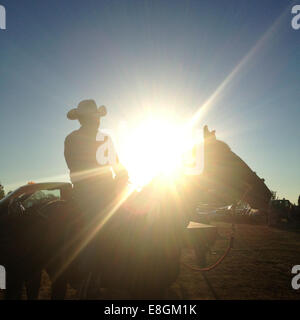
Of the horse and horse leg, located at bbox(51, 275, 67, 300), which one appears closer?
the horse

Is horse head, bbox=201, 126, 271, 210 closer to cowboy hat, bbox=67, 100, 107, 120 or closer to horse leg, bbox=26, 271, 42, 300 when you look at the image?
cowboy hat, bbox=67, 100, 107, 120

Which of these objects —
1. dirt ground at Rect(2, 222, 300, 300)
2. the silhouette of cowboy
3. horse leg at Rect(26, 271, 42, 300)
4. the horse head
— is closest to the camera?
the silhouette of cowboy

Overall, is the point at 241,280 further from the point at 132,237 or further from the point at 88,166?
the point at 88,166

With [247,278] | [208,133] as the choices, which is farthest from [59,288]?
[247,278]

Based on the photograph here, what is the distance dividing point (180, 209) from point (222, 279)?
211 inches

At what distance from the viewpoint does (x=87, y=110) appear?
3.46m

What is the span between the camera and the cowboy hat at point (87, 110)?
3468mm

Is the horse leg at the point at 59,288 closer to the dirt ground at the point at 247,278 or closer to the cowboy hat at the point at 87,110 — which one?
the cowboy hat at the point at 87,110

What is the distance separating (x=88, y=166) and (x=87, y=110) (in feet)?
2.38

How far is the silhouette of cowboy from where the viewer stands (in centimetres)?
315

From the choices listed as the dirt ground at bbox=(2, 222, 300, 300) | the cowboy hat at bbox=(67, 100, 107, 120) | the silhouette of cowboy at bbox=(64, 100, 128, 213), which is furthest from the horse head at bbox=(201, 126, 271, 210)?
the dirt ground at bbox=(2, 222, 300, 300)

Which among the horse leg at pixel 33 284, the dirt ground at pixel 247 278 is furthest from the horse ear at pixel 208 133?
the dirt ground at pixel 247 278
